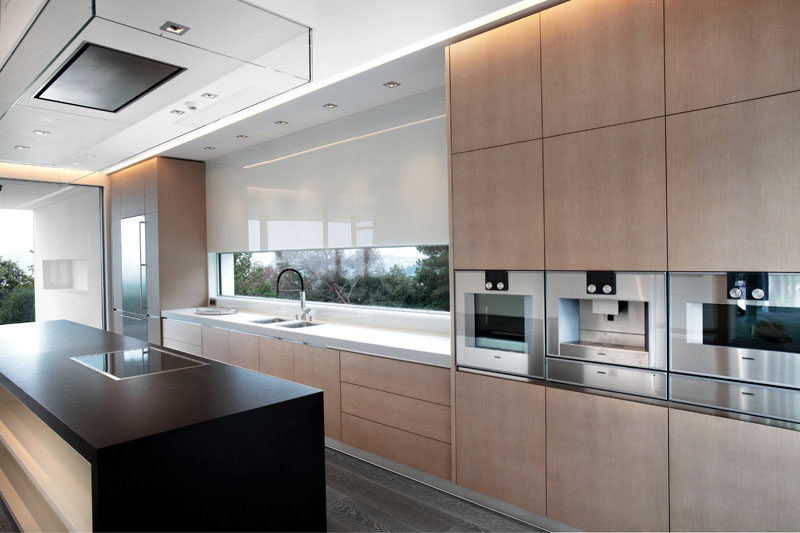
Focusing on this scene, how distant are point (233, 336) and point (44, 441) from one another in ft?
6.91

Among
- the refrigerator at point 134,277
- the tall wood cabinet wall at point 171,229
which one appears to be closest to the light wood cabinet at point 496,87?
the tall wood cabinet wall at point 171,229

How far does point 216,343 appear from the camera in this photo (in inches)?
186

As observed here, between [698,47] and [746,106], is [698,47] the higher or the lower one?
the higher one

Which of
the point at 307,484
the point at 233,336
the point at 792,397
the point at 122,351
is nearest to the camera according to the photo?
the point at 792,397

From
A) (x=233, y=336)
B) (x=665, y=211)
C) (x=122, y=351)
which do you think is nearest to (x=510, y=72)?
(x=665, y=211)

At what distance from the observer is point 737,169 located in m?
1.88

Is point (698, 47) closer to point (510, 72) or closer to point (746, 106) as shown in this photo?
point (746, 106)

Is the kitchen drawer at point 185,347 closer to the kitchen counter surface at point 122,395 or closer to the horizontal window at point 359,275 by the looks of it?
the horizontal window at point 359,275

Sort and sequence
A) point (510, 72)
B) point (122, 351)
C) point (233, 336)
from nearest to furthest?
point (510, 72)
point (122, 351)
point (233, 336)

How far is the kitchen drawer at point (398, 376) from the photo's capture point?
2891 millimetres

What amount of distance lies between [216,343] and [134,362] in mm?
2168

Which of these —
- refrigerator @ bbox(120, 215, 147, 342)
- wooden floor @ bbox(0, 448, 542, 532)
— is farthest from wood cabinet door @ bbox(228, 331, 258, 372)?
refrigerator @ bbox(120, 215, 147, 342)

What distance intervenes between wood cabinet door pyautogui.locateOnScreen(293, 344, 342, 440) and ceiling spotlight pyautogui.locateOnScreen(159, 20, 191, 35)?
2.33m

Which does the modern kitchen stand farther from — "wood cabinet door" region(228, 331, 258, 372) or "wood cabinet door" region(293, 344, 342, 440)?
"wood cabinet door" region(228, 331, 258, 372)
